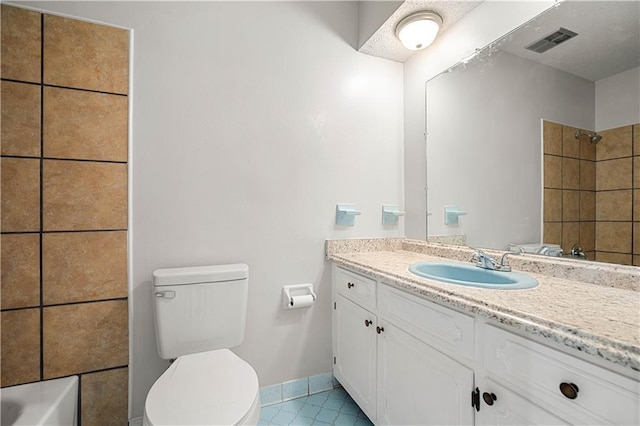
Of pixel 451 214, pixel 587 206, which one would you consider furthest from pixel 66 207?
pixel 587 206

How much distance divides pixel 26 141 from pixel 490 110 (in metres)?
2.21

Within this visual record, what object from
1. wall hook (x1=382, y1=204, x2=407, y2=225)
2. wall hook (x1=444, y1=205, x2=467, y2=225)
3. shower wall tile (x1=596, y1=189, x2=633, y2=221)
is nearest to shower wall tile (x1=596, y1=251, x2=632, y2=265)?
shower wall tile (x1=596, y1=189, x2=633, y2=221)

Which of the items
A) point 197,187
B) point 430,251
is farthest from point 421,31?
point 197,187

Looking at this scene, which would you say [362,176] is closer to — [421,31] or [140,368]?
[421,31]

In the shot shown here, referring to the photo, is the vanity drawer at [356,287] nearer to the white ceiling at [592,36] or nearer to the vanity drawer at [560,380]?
the vanity drawer at [560,380]

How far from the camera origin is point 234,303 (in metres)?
1.39

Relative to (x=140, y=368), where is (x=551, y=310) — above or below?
above

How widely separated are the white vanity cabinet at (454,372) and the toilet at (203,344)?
579 millimetres

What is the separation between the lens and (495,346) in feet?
2.62

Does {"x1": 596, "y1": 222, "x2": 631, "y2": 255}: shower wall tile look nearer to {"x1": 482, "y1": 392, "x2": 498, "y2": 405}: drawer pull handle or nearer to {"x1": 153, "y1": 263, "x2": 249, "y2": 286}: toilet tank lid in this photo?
{"x1": 482, "y1": 392, "x2": 498, "y2": 405}: drawer pull handle

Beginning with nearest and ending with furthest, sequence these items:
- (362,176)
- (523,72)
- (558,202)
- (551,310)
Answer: (551,310) < (558,202) < (523,72) < (362,176)

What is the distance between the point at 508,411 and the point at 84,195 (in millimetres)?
1799

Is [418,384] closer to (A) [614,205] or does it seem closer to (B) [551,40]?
(A) [614,205]

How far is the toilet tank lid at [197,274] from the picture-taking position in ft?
4.22
